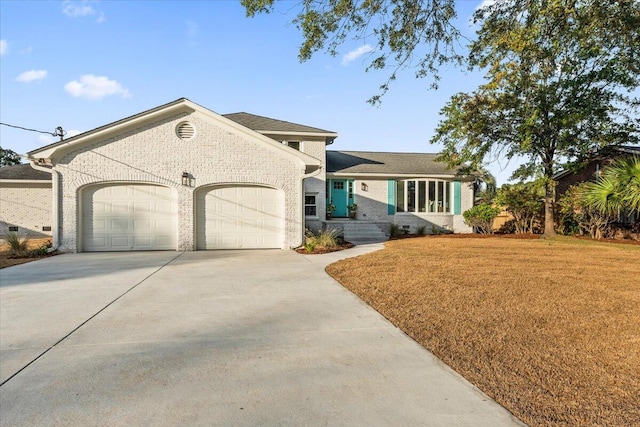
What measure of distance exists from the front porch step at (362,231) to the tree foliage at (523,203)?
6.13 meters

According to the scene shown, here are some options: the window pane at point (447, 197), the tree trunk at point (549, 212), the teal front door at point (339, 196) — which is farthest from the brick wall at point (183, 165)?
the tree trunk at point (549, 212)

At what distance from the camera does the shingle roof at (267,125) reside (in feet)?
58.1

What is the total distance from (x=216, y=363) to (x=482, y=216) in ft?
56.4

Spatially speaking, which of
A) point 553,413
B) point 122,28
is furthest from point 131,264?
point 553,413

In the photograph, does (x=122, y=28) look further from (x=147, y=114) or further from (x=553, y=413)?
(x=553, y=413)

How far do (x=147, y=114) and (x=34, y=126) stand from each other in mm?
13622

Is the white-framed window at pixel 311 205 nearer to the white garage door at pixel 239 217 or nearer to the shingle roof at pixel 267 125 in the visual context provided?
the shingle roof at pixel 267 125

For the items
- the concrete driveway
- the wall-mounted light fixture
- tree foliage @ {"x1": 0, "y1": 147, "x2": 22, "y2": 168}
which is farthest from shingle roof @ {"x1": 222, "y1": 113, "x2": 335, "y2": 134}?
tree foliage @ {"x1": 0, "y1": 147, "x2": 22, "y2": 168}

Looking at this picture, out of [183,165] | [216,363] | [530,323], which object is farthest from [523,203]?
[216,363]

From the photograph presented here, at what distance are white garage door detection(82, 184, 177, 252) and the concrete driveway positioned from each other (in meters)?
5.58

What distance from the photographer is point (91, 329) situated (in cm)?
420

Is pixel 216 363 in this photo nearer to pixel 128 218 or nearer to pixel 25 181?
pixel 128 218

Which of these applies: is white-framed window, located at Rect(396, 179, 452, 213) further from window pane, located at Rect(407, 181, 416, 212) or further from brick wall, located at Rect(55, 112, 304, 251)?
brick wall, located at Rect(55, 112, 304, 251)

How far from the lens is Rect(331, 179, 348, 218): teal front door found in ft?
62.1
